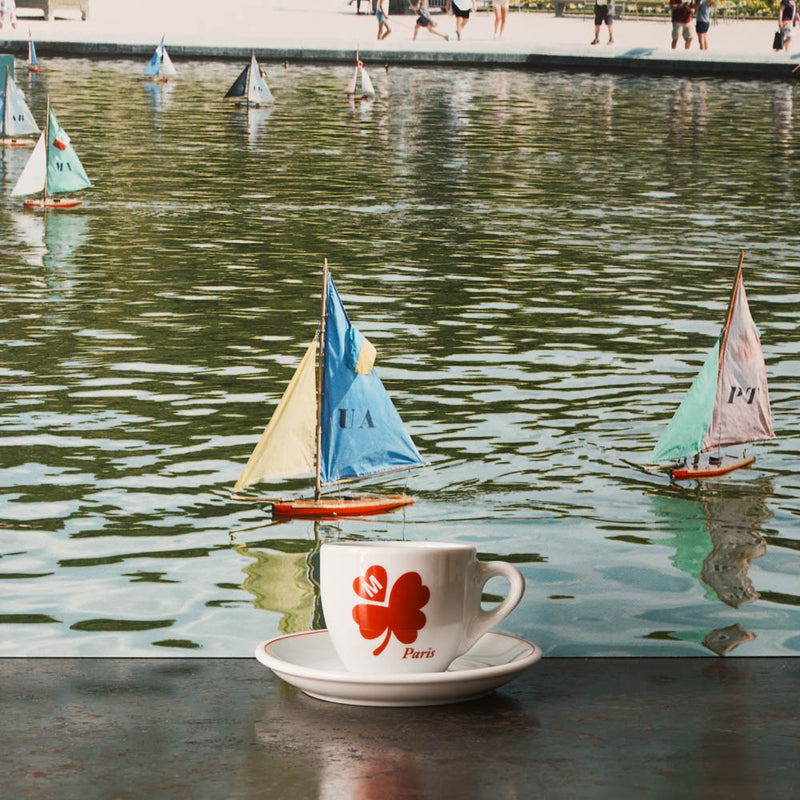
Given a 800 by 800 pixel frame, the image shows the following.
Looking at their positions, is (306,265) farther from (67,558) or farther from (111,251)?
(67,558)

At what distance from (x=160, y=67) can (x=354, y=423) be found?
32.0 meters

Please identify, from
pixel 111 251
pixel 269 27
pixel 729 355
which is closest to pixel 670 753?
pixel 729 355

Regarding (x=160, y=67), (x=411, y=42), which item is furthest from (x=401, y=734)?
(x=411, y=42)

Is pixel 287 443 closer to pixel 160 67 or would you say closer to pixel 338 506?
pixel 338 506

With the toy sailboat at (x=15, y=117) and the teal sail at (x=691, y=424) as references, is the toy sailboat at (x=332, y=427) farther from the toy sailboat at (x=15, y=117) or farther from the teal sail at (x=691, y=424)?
the toy sailboat at (x=15, y=117)

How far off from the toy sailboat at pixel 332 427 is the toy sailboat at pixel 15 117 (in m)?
20.7

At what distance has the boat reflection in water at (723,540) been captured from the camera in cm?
621

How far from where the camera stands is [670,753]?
259 cm

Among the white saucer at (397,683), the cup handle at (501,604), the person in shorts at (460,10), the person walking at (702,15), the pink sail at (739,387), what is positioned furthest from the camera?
the person in shorts at (460,10)

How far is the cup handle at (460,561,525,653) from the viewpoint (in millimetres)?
2934

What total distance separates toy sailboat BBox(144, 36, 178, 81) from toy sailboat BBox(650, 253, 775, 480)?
30040mm

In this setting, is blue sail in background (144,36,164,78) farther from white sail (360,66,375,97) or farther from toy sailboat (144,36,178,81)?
white sail (360,66,375,97)

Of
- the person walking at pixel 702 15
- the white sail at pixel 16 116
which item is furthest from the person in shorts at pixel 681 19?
the white sail at pixel 16 116

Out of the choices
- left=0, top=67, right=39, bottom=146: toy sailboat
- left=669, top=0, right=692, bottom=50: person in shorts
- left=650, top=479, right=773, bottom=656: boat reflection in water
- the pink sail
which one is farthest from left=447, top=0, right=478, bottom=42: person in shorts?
left=650, top=479, right=773, bottom=656: boat reflection in water
